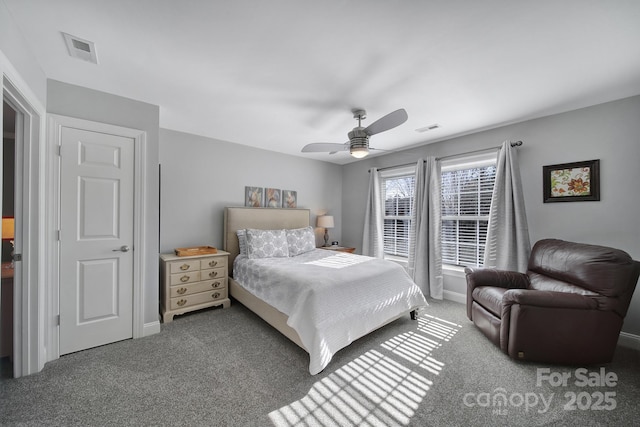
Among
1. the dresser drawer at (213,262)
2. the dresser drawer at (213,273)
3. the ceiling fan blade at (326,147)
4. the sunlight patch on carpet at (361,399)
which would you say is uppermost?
the ceiling fan blade at (326,147)

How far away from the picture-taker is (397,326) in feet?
9.53

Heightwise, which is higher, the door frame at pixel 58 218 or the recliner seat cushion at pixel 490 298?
the door frame at pixel 58 218

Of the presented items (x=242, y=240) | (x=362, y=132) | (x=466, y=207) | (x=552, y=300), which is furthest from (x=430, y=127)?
(x=242, y=240)

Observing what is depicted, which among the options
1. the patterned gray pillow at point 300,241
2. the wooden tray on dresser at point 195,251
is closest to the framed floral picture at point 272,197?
the patterned gray pillow at point 300,241

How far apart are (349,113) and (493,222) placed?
2397 mm

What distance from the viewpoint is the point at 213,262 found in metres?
3.32

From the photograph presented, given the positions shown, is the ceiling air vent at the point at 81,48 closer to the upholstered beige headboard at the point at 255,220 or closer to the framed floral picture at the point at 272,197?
the upholstered beige headboard at the point at 255,220

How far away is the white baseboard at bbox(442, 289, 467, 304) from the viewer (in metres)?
3.69

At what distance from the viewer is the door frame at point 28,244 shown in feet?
6.26

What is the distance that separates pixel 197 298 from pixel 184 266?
1.53 ft

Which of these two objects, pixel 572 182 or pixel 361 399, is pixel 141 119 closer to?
pixel 361 399

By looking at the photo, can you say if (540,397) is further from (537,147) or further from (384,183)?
(384,183)

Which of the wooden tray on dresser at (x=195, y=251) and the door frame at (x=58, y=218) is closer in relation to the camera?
the door frame at (x=58, y=218)

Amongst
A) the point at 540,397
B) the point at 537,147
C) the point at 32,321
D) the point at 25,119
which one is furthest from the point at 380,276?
the point at 25,119
